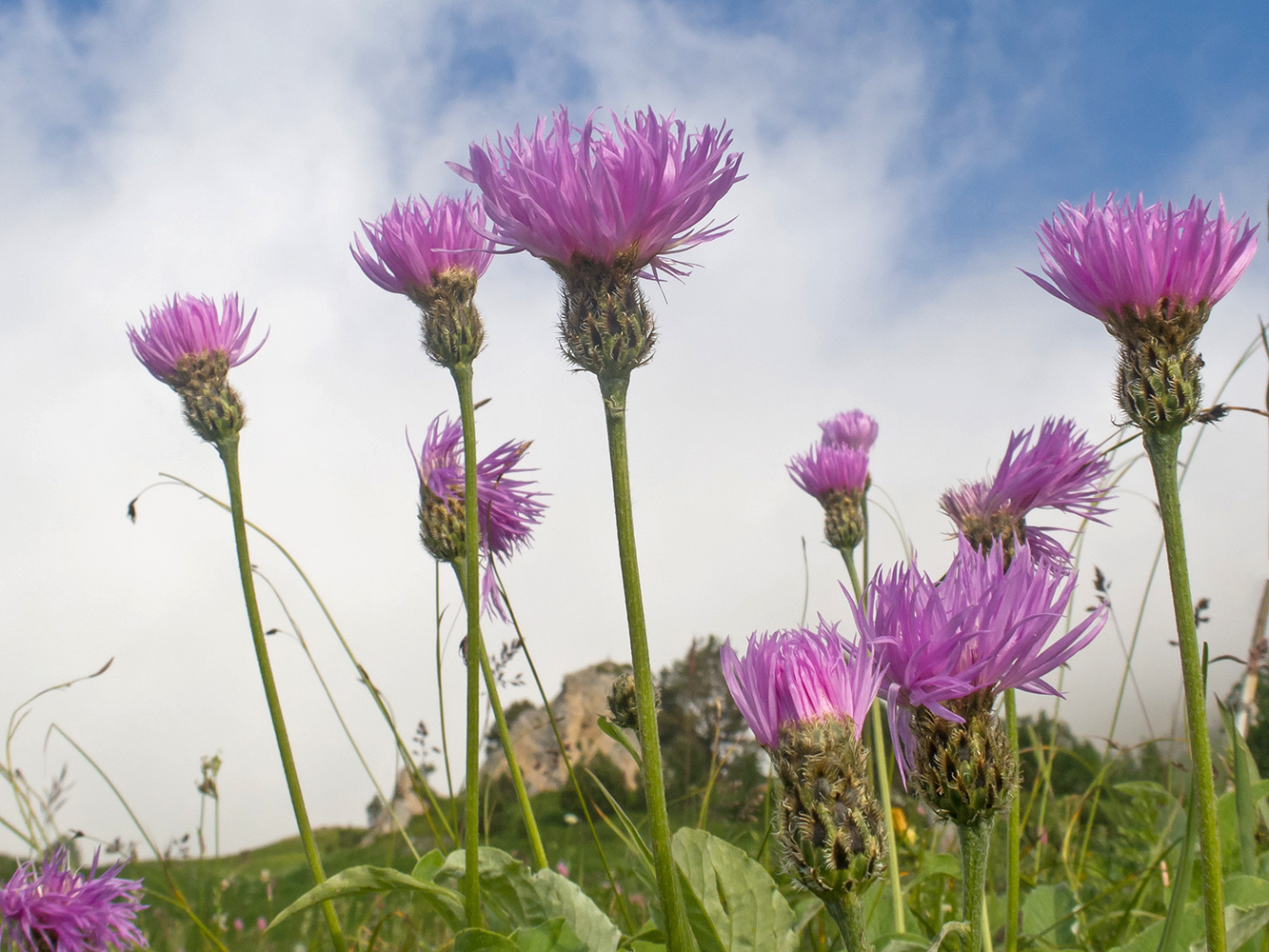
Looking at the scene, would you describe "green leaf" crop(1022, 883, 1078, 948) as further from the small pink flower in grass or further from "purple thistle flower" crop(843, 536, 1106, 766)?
the small pink flower in grass

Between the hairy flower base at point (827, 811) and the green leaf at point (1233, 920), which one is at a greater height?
the hairy flower base at point (827, 811)

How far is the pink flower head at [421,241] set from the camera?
8.05 ft

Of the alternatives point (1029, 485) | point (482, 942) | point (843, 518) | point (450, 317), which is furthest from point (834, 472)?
point (482, 942)

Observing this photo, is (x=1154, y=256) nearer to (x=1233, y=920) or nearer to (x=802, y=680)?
(x=802, y=680)

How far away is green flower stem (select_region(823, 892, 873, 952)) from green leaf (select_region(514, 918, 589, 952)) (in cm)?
69

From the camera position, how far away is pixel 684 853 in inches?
74.8

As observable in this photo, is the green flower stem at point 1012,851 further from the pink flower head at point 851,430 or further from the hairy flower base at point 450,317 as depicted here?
the pink flower head at point 851,430

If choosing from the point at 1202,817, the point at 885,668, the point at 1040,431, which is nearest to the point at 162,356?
the point at 885,668

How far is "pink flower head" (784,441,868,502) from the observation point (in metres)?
3.72

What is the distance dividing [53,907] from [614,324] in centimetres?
224

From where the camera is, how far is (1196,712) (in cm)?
157

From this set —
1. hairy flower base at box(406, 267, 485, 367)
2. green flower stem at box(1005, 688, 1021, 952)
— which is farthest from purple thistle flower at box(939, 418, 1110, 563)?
hairy flower base at box(406, 267, 485, 367)

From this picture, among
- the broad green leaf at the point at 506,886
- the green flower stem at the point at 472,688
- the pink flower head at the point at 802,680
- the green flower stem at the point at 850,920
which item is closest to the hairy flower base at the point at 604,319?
the green flower stem at the point at 472,688

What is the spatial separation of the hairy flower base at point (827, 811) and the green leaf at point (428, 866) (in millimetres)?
1228
